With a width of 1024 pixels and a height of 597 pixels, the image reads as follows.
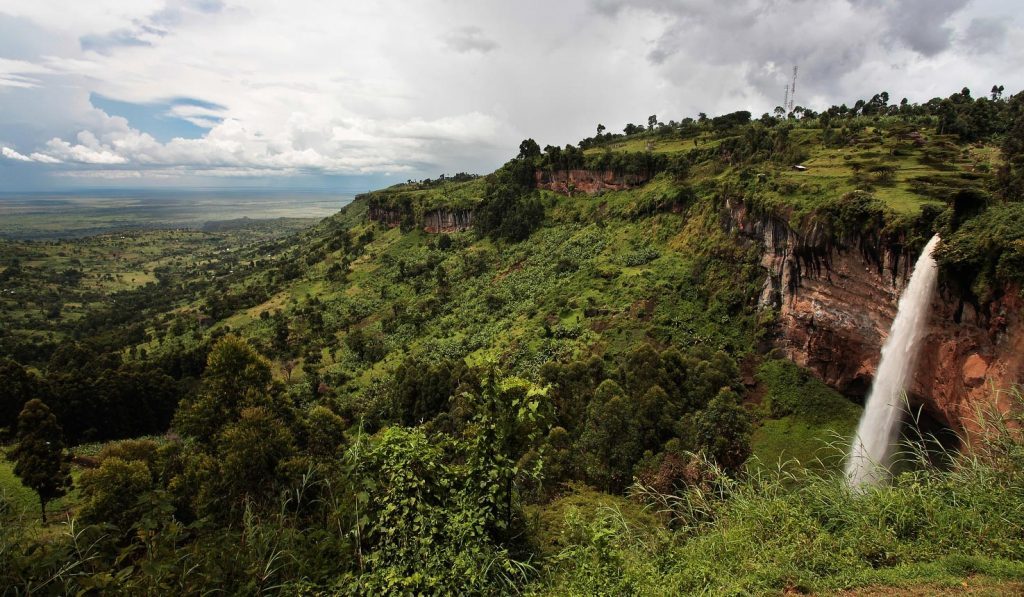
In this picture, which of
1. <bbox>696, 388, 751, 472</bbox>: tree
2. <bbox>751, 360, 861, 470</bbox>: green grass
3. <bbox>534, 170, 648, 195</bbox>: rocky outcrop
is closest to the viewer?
<bbox>696, 388, 751, 472</bbox>: tree

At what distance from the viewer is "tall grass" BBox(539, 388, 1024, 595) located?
22.9 feet

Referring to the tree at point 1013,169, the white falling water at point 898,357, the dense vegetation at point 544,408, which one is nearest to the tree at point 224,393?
the dense vegetation at point 544,408

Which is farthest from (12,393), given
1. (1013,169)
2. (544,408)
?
(1013,169)

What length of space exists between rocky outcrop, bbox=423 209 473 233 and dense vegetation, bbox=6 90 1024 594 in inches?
81.3

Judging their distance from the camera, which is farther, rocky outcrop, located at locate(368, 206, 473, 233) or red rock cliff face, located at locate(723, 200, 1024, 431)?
rocky outcrop, located at locate(368, 206, 473, 233)

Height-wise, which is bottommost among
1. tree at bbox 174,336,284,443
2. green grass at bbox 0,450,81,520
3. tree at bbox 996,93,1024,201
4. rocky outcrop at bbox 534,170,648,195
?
green grass at bbox 0,450,81,520

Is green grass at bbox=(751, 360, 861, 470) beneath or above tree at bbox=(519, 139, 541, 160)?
beneath

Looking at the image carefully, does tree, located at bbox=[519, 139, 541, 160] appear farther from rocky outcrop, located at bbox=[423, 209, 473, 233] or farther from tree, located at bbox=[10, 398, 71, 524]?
tree, located at bbox=[10, 398, 71, 524]

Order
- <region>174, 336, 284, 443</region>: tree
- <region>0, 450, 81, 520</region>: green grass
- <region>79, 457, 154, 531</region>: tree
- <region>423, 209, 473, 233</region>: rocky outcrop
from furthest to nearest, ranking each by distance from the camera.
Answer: <region>423, 209, 473, 233</region>: rocky outcrop, <region>0, 450, 81, 520</region>: green grass, <region>174, 336, 284, 443</region>: tree, <region>79, 457, 154, 531</region>: tree

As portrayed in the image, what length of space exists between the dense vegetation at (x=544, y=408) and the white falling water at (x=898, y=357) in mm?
1636

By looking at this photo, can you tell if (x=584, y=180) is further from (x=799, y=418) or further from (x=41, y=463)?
(x=41, y=463)

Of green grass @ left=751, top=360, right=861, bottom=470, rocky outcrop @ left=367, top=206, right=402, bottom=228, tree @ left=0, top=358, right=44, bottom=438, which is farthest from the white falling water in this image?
rocky outcrop @ left=367, top=206, right=402, bottom=228

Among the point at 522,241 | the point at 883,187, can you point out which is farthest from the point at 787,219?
the point at 522,241

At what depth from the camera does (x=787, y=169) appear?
44094mm
